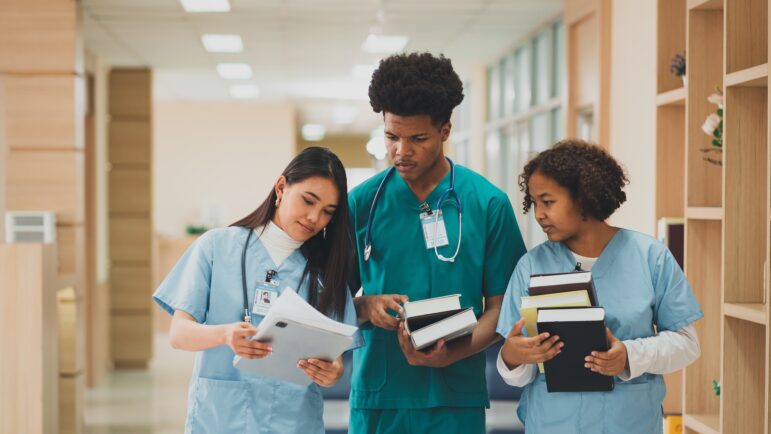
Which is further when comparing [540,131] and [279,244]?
[540,131]

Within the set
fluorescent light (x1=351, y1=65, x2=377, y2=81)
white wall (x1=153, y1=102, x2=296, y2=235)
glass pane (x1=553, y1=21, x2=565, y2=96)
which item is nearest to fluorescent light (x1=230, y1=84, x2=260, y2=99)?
white wall (x1=153, y1=102, x2=296, y2=235)

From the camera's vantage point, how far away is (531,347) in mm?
1851

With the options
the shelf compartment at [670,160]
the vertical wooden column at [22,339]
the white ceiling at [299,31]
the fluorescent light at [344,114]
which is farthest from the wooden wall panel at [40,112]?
the fluorescent light at [344,114]

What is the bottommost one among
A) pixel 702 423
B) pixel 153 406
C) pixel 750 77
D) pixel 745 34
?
pixel 153 406

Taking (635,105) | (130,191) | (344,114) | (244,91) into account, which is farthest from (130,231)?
(344,114)

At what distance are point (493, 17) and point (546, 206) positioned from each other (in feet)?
17.0

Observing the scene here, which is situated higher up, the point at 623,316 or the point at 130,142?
the point at 130,142

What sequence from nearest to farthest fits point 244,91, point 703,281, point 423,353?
point 423,353, point 703,281, point 244,91

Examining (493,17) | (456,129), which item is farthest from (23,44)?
(456,129)

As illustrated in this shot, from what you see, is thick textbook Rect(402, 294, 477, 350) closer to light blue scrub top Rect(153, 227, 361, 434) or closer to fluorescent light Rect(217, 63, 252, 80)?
light blue scrub top Rect(153, 227, 361, 434)

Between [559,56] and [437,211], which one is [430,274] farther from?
[559,56]

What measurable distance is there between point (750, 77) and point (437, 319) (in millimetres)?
1173

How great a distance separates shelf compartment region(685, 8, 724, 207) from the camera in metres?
3.02

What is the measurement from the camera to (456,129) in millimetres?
11289
